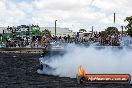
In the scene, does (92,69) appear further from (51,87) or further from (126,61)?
(51,87)

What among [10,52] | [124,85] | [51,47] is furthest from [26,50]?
[124,85]

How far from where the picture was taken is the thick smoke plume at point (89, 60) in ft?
85.8

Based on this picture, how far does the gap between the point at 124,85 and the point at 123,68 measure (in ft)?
13.1

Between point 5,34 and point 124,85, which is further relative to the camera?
point 5,34

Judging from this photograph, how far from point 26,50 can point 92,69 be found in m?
44.7

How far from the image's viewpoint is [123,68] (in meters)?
25.4

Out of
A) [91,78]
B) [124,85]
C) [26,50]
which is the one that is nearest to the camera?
[91,78]

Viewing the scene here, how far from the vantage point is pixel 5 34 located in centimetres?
10056

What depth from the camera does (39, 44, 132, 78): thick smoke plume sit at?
26.2 m

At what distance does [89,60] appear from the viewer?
27.6 m

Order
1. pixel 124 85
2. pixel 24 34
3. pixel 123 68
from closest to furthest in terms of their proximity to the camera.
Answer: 1. pixel 124 85
2. pixel 123 68
3. pixel 24 34

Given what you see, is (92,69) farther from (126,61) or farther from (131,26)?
(131,26)

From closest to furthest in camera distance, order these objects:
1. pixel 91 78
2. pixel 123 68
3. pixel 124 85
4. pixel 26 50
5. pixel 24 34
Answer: pixel 91 78 < pixel 124 85 < pixel 123 68 < pixel 26 50 < pixel 24 34

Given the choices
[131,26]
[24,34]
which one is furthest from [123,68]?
[131,26]
